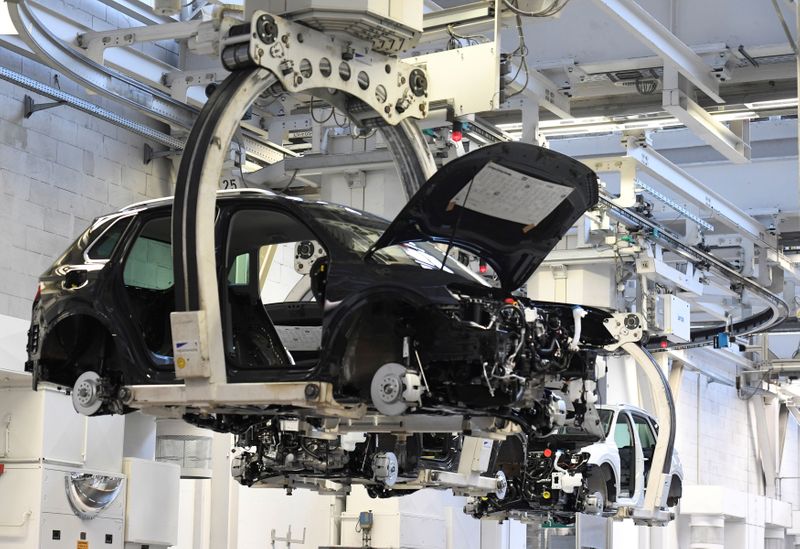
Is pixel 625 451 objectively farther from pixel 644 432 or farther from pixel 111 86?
pixel 111 86

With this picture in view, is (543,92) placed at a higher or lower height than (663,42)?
lower

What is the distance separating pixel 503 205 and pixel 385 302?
0.82m

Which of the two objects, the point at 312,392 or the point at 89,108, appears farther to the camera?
the point at 89,108

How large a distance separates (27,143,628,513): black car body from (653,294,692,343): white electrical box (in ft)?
27.9

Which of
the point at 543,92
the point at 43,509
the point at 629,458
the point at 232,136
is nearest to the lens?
the point at 232,136

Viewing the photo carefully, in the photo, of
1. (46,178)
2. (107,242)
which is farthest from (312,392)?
(46,178)

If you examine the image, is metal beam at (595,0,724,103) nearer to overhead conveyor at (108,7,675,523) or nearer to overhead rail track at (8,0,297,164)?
overhead conveyor at (108,7,675,523)

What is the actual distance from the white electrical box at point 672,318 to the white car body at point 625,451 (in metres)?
1.31

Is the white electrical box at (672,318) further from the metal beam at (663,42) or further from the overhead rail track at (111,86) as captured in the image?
the overhead rail track at (111,86)

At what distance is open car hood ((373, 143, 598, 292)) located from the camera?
7.22 meters

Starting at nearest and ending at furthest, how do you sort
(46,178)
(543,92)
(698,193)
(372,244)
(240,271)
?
1. (372,244)
2. (240,271)
3. (543,92)
4. (46,178)
5. (698,193)

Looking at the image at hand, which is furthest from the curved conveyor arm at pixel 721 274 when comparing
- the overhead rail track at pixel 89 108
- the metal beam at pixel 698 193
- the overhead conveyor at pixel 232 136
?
the overhead conveyor at pixel 232 136

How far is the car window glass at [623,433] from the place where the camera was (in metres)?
16.0

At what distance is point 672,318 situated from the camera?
17.2 m
